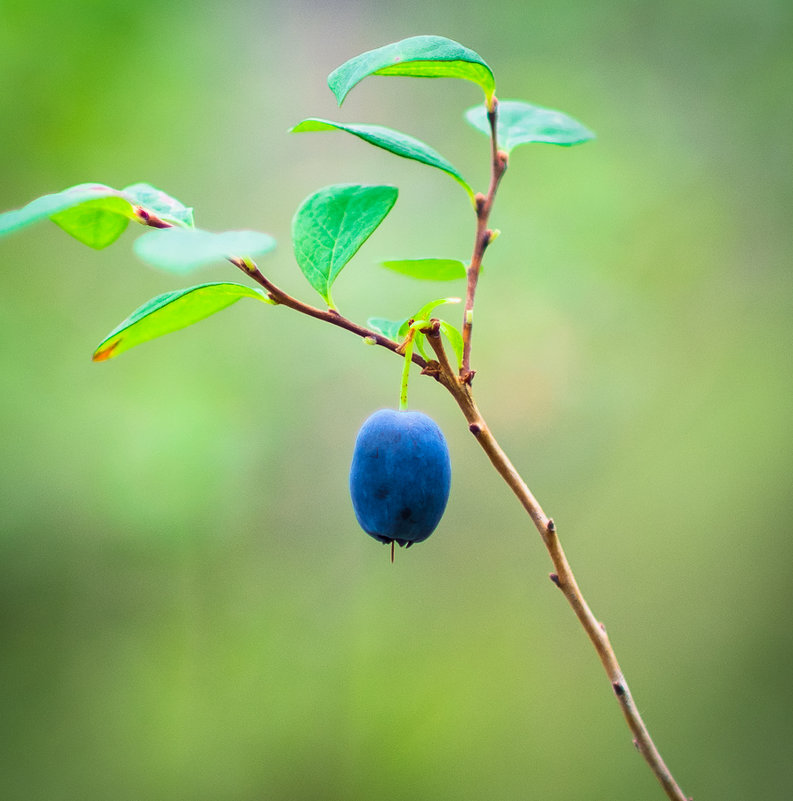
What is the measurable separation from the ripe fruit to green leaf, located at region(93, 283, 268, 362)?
13 cm

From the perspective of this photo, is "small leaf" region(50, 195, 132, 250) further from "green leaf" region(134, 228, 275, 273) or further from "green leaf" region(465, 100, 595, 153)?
"green leaf" region(465, 100, 595, 153)

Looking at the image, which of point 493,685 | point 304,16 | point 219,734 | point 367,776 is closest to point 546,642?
point 493,685

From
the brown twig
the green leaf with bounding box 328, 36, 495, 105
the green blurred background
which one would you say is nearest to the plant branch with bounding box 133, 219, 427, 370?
the brown twig

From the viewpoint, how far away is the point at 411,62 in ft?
1.43

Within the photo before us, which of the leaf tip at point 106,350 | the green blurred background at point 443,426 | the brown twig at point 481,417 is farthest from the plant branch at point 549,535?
the green blurred background at point 443,426

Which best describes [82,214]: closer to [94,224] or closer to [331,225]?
[94,224]

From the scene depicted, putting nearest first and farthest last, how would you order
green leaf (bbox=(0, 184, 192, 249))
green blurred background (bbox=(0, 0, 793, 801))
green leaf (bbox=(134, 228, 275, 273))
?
green leaf (bbox=(134, 228, 275, 273))
green leaf (bbox=(0, 184, 192, 249))
green blurred background (bbox=(0, 0, 793, 801))

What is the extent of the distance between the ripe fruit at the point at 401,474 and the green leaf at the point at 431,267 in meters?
0.11

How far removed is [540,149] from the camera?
1.71m

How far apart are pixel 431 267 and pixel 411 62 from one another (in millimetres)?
161

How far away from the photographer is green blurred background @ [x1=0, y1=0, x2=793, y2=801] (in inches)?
64.2

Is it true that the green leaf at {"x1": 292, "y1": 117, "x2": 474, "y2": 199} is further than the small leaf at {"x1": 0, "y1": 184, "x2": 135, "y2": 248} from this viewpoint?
Yes

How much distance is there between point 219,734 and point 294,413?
794 millimetres

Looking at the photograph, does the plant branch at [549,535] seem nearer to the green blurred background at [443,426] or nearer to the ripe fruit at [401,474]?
the ripe fruit at [401,474]
